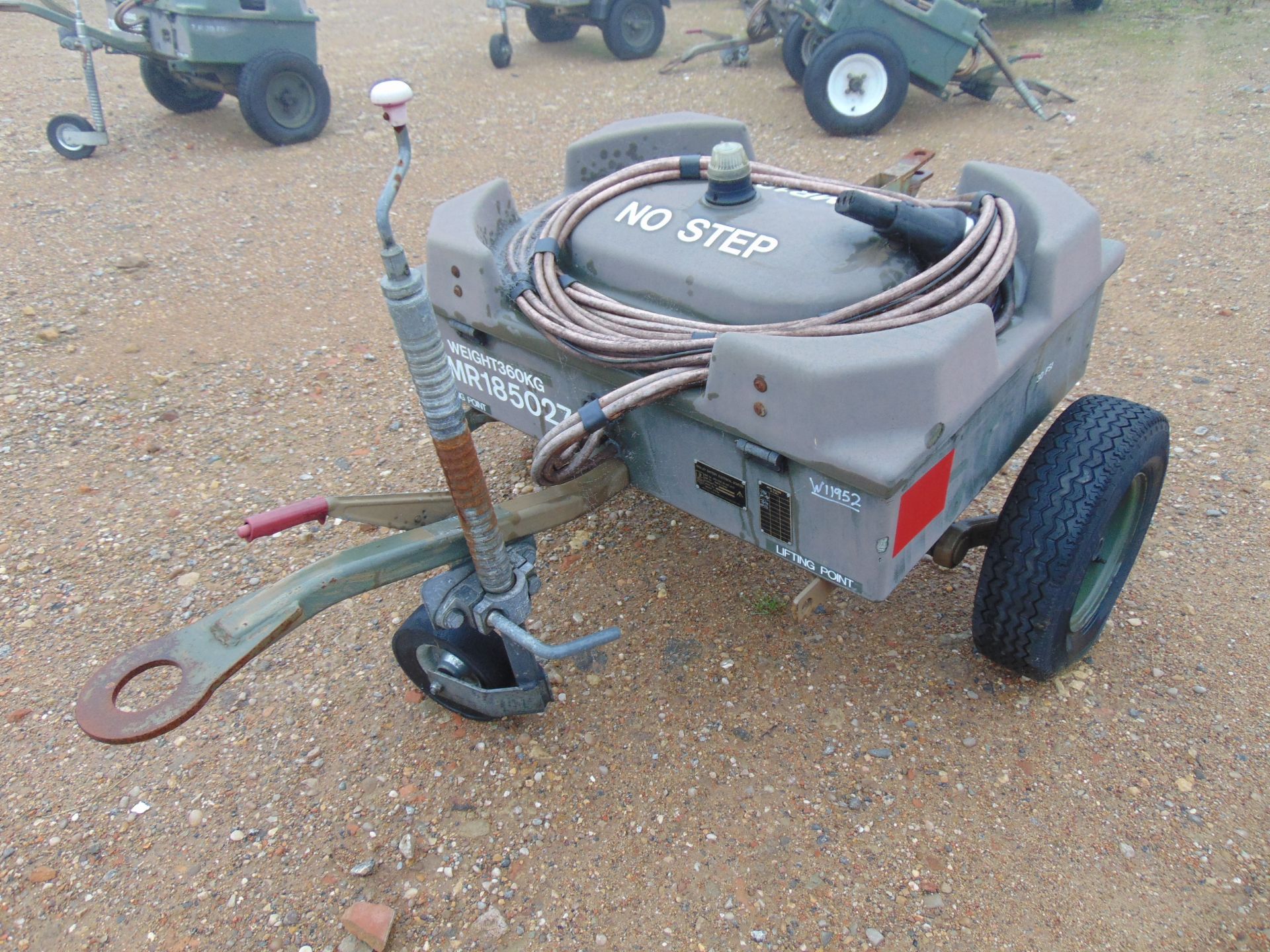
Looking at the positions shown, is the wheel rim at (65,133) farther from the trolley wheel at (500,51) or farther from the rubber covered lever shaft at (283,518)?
the rubber covered lever shaft at (283,518)

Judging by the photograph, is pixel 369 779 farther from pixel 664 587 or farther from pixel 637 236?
pixel 637 236

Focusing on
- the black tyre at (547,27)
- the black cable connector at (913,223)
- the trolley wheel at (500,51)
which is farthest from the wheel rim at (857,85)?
the black cable connector at (913,223)

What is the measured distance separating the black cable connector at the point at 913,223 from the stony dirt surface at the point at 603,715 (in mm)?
1076

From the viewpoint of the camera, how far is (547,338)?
2.25 meters

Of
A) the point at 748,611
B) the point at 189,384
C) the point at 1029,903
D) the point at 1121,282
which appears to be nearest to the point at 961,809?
the point at 1029,903

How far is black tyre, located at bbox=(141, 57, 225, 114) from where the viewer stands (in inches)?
270

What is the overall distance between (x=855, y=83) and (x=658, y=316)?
4.77 meters

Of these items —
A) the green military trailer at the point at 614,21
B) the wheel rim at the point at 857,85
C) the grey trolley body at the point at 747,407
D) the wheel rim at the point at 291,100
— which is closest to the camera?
the grey trolley body at the point at 747,407

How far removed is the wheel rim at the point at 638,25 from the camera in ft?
27.0

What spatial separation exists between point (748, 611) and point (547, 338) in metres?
1.06

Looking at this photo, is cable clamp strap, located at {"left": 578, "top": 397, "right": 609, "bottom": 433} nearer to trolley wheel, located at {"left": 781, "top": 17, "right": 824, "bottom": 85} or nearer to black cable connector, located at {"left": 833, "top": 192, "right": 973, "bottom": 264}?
black cable connector, located at {"left": 833, "top": 192, "right": 973, "bottom": 264}

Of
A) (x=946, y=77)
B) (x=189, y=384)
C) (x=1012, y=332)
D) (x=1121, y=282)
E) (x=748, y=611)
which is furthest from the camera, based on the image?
(x=946, y=77)

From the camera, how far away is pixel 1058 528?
6.84 ft

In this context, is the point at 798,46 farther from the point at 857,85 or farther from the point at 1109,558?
the point at 1109,558
